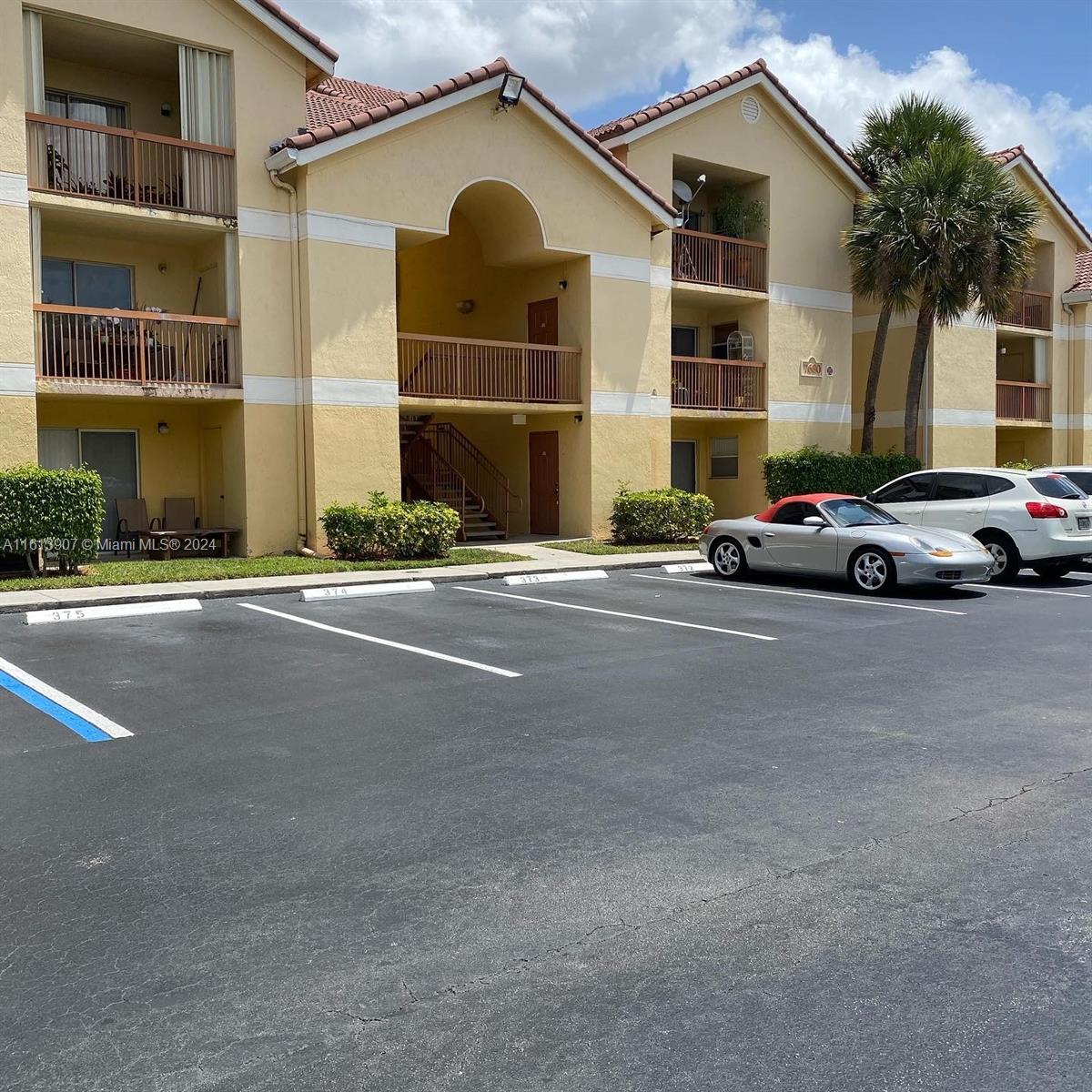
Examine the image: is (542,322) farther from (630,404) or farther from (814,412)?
(814,412)

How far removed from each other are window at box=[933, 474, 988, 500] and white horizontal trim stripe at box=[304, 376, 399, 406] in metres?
9.30

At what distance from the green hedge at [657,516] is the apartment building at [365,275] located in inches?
42.2

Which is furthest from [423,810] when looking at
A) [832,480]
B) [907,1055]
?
[832,480]

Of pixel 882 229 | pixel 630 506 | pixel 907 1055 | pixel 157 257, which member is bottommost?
pixel 907 1055

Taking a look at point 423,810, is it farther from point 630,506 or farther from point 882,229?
point 882,229

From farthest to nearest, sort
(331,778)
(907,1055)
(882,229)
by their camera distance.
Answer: (882,229) < (331,778) < (907,1055)

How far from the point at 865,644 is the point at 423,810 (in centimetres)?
630

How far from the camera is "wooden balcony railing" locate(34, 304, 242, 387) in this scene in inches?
683

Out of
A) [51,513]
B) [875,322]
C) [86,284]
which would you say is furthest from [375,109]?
[875,322]

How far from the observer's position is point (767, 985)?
3912 millimetres

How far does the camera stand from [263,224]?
19062 millimetres

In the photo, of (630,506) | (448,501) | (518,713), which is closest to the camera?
(518,713)

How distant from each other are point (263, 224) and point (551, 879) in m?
16.5

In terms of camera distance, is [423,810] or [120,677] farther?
[120,677]
